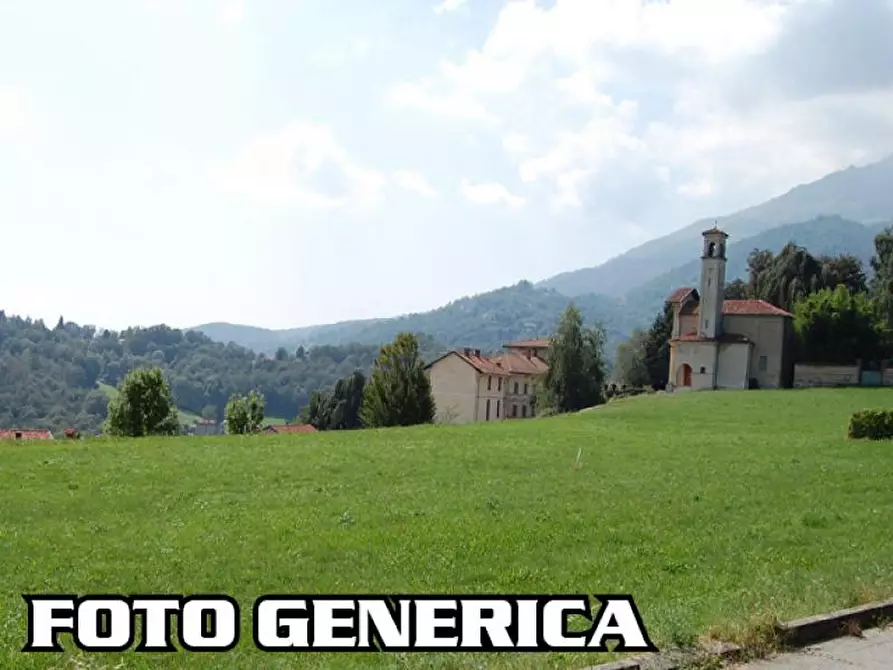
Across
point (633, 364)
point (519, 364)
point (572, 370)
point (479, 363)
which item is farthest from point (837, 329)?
point (519, 364)

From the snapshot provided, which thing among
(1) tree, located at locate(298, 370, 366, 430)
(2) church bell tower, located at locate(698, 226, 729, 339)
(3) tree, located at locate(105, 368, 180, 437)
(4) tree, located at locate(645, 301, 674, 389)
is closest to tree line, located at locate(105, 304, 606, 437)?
(3) tree, located at locate(105, 368, 180, 437)

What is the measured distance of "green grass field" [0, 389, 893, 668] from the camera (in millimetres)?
11359

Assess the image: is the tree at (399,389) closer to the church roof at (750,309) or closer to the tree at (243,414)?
the tree at (243,414)

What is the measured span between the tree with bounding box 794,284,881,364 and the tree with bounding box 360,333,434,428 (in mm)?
38042

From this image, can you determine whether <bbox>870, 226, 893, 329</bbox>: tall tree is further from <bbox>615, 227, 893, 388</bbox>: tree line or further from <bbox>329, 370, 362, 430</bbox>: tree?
<bbox>329, 370, 362, 430</bbox>: tree

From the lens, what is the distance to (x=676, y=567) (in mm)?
14297

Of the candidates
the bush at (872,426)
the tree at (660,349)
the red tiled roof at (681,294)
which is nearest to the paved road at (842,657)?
the bush at (872,426)

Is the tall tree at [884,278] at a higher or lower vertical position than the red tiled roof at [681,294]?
higher

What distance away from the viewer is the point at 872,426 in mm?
34531

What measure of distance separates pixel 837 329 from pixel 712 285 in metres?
12.2

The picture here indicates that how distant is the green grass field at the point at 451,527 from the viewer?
11.4 meters

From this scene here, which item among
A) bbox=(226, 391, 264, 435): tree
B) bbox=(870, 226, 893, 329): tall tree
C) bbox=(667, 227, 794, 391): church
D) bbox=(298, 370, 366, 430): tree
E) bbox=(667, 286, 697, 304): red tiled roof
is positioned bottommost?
bbox=(298, 370, 366, 430): tree

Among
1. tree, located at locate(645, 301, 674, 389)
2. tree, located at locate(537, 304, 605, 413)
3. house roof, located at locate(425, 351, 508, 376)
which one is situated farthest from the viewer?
house roof, located at locate(425, 351, 508, 376)

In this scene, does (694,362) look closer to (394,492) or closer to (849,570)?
(394,492)
